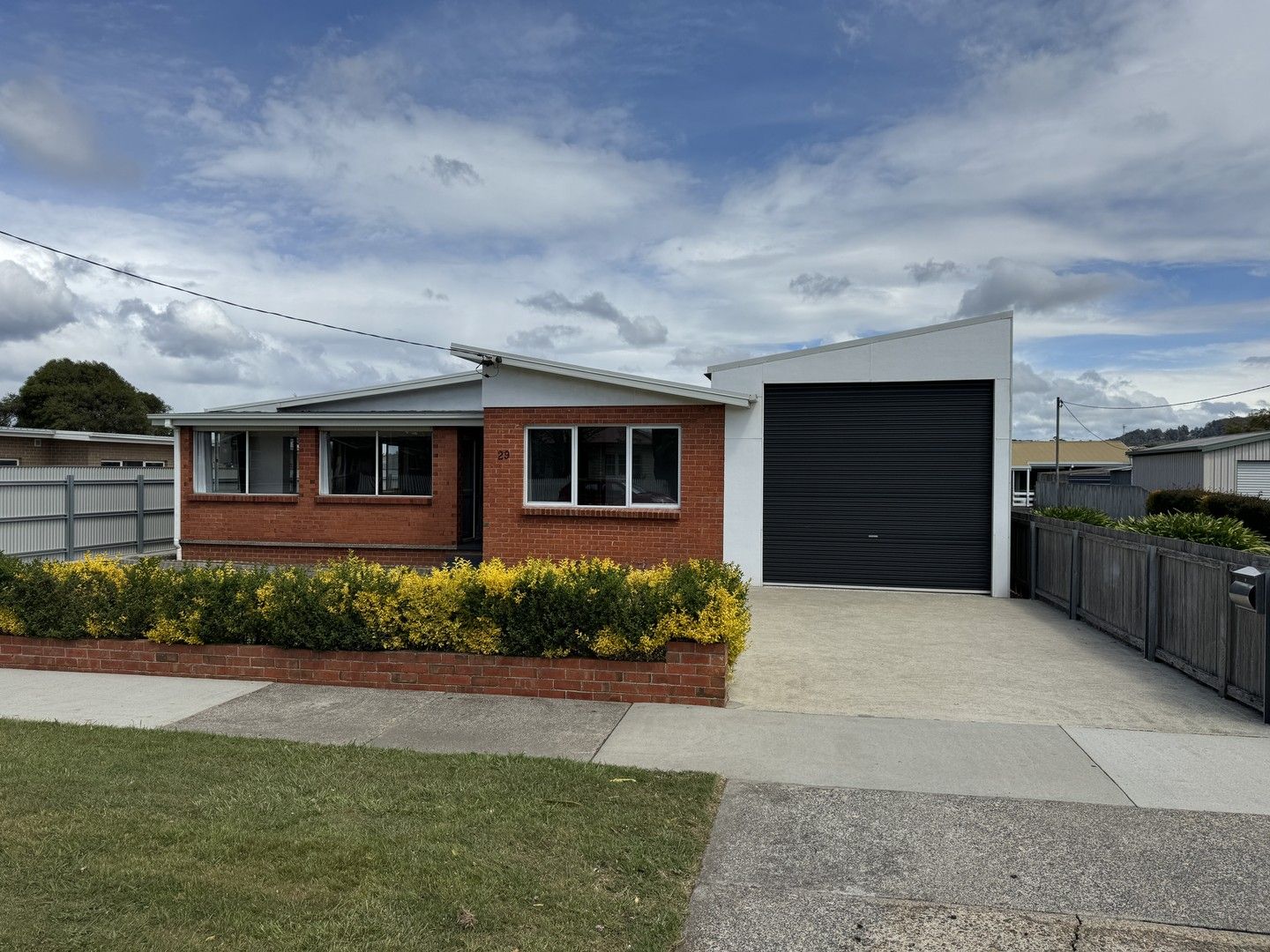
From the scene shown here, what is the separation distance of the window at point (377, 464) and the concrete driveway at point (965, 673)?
7433 millimetres

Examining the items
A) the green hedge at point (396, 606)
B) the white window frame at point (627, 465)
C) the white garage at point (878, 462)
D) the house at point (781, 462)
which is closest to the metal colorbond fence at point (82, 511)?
the house at point (781, 462)

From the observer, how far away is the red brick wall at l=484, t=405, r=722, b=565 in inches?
576

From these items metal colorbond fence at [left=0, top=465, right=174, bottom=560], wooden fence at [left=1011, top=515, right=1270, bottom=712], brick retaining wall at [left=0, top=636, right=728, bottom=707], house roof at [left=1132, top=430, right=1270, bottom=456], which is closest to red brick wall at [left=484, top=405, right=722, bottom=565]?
wooden fence at [left=1011, top=515, right=1270, bottom=712]

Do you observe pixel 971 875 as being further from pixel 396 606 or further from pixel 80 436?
pixel 80 436

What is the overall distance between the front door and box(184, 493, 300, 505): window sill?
309 cm

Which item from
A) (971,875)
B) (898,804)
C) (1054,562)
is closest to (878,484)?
(1054,562)

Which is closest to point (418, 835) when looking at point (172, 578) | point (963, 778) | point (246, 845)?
point (246, 845)

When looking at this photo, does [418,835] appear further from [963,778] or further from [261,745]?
[963,778]

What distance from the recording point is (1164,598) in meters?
9.12

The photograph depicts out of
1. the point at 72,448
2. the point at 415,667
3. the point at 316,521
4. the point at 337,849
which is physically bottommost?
the point at 337,849

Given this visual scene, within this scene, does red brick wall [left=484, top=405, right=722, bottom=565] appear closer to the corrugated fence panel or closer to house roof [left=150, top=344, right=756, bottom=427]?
house roof [left=150, top=344, right=756, bottom=427]

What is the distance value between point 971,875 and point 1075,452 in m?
67.5

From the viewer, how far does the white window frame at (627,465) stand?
14.7 meters

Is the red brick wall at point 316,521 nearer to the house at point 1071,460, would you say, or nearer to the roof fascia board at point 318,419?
the roof fascia board at point 318,419
